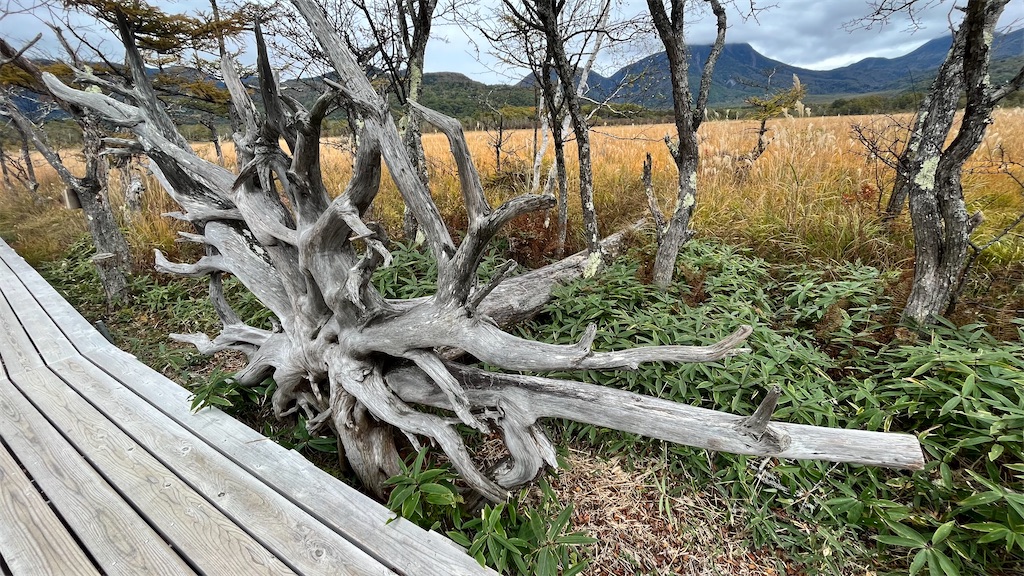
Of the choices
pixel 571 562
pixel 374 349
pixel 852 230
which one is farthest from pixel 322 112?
pixel 852 230

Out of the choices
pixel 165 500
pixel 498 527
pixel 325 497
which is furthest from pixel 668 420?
pixel 165 500

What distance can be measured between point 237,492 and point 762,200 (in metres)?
4.94

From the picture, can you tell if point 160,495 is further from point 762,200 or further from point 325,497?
point 762,200

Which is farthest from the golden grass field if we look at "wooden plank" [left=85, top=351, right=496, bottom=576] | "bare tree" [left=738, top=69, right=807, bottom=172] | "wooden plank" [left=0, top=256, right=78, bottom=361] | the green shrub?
"wooden plank" [left=85, top=351, right=496, bottom=576]

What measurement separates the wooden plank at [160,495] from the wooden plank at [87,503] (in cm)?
4

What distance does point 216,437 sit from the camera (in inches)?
96.3

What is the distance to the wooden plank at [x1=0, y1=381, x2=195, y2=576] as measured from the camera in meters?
1.74

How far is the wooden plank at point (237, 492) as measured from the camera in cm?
177

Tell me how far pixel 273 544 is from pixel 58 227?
31.5 feet

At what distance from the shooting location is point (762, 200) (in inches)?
171

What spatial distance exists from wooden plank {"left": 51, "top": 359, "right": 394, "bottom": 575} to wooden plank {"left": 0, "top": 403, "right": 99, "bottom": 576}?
16.9 inches

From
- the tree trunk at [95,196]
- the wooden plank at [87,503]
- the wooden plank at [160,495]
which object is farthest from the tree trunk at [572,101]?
the tree trunk at [95,196]

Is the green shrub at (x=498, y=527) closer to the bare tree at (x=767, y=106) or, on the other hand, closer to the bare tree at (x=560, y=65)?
the bare tree at (x=560, y=65)

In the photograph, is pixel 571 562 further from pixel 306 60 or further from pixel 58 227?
pixel 58 227
